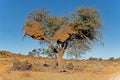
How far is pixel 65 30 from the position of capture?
31.3 m

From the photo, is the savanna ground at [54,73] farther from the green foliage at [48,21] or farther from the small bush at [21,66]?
the green foliage at [48,21]

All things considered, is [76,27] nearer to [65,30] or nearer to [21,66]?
[65,30]

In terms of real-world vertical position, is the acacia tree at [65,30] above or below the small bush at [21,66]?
above

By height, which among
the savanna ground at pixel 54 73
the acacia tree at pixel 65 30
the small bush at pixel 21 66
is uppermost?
the acacia tree at pixel 65 30

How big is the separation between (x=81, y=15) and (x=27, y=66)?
24.8 feet

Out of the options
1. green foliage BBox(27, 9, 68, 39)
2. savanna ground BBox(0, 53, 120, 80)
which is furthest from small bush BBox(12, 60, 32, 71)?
green foliage BBox(27, 9, 68, 39)

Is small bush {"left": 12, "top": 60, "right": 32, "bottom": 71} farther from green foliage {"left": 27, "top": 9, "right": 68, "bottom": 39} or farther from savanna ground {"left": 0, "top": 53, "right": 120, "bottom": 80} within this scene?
green foliage {"left": 27, "top": 9, "right": 68, "bottom": 39}

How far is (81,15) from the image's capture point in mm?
31203

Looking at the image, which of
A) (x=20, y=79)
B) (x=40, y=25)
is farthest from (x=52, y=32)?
(x=20, y=79)

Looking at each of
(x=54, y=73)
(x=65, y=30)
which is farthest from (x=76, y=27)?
(x=54, y=73)

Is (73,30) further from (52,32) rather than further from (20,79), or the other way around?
(20,79)

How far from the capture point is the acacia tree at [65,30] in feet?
102

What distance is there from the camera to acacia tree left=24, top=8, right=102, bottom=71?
31062mm

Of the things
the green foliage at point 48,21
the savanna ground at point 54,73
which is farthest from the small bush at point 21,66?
the green foliage at point 48,21
